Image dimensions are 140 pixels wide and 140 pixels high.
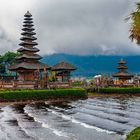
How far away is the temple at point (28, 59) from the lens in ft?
298

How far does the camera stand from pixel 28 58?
92.2 m

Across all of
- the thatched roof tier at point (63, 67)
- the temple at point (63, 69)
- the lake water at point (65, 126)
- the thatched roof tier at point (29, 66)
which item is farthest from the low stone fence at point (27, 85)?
the lake water at point (65, 126)

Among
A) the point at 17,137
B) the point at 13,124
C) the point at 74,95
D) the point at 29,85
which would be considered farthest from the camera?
the point at 29,85

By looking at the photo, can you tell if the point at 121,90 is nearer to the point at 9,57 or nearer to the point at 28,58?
the point at 28,58

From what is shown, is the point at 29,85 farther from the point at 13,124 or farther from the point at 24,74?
the point at 13,124

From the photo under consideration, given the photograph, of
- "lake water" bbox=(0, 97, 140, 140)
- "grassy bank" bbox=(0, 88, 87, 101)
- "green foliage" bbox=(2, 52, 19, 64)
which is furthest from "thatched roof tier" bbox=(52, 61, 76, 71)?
"green foliage" bbox=(2, 52, 19, 64)

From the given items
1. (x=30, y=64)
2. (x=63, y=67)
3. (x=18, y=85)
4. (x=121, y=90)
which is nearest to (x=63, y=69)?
(x=63, y=67)

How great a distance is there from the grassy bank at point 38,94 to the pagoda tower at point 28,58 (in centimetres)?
1702

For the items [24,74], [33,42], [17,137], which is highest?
[33,42]

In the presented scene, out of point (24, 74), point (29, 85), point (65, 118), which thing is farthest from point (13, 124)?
point (24, 74)

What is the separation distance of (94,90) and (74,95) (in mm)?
15106

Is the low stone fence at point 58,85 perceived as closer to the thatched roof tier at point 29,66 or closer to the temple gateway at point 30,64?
the temple gateway at point 30,64

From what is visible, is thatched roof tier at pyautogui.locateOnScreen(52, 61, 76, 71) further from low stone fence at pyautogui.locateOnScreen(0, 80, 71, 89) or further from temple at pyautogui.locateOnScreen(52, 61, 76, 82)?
low stone fence at pyautogui.locateOnScreen(0, 80, 71, 89)

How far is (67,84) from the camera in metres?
81.9
